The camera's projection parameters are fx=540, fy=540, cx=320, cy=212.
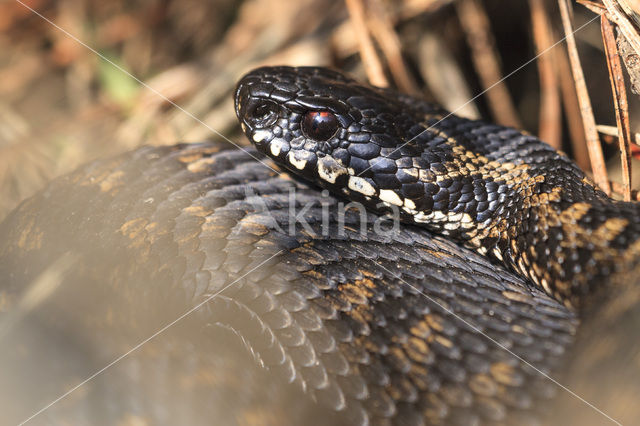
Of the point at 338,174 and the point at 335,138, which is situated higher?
the point at 335,138

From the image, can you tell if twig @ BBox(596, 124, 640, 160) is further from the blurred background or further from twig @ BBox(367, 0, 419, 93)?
twig @ BBox(367, 0, 419, 93)

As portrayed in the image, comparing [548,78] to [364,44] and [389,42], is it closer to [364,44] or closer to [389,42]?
[389,42]

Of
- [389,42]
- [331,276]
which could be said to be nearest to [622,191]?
[331,276]

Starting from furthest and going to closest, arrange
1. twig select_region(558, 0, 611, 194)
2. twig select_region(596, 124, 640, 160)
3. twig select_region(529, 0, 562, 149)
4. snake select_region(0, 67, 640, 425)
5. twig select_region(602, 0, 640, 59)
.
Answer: twig select_region(529, 0, 562, 149), twig select_region(558, 0, 611, 194), twig select_region(596, 124, 640, 160), twig select_region(602, 0, 640, 59), snake select_region(0, 67, 640, 425)

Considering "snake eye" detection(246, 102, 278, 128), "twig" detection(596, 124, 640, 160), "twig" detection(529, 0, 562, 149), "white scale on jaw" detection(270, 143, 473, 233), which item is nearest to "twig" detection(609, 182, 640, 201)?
"twig" detection(596, 124, 640, 160)

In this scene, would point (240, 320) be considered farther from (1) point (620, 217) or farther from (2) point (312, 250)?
(1) point (620, 217)

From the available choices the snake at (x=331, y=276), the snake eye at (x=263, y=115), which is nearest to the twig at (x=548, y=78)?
the snake at (x=331, y=276)

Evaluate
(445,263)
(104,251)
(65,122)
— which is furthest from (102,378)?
(65,122)
